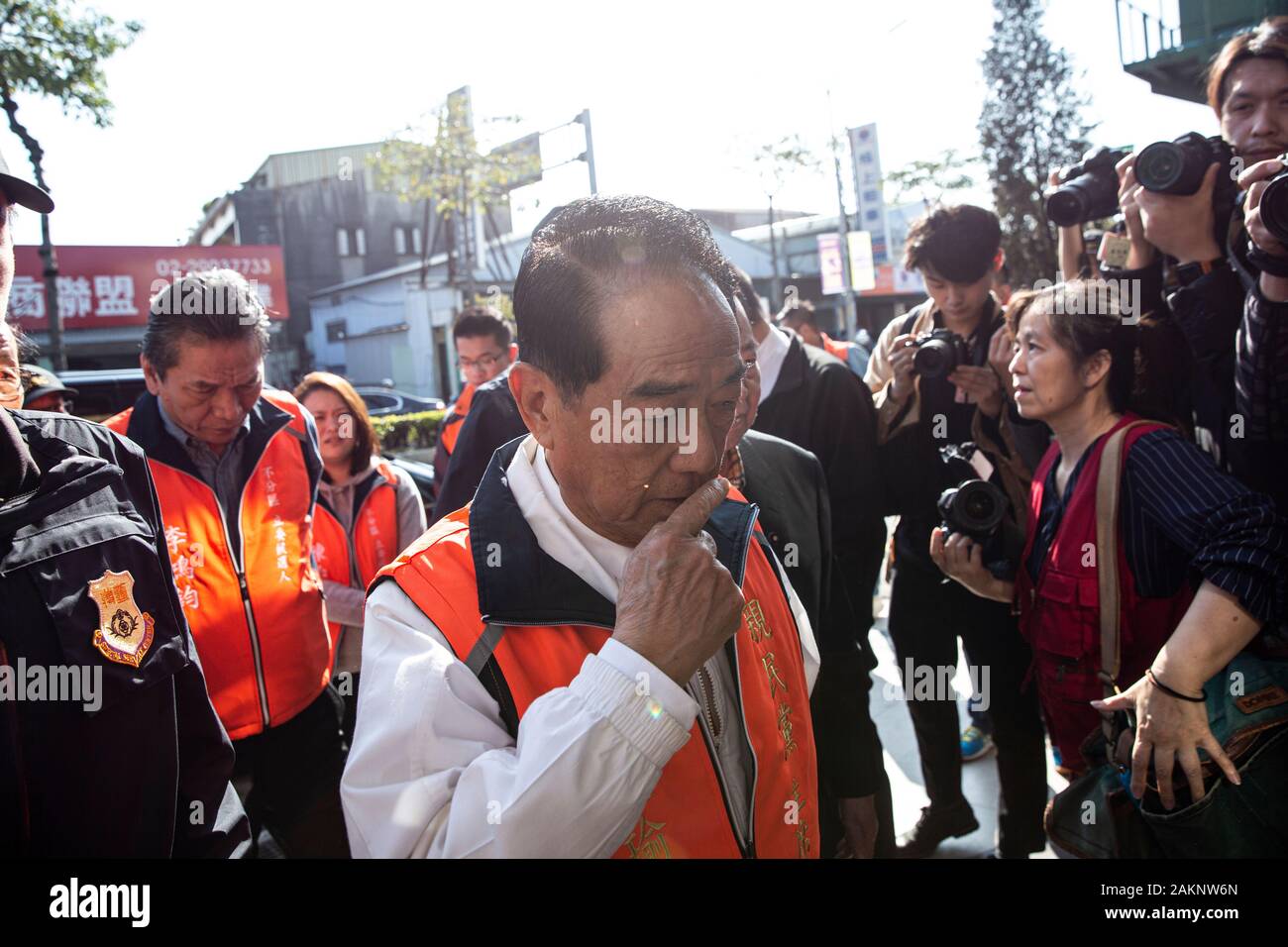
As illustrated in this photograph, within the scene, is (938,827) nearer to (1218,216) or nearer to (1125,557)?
(1125,557)

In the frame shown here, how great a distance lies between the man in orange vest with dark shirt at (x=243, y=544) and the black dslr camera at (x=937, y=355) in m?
1.59

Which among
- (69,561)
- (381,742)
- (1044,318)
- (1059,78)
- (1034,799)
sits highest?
(1059,78)

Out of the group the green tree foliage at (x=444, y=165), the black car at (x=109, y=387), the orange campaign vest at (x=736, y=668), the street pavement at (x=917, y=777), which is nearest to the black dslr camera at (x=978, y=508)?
the street pavement at (x=917, y=777)

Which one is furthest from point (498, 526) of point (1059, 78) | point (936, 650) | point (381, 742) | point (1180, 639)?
point (1059, 78)

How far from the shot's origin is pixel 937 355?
7.68 ft

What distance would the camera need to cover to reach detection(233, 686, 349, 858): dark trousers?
186cm

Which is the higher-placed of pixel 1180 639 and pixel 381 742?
pixel 381 742

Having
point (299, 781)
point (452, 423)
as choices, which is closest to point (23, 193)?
point (299, 781)

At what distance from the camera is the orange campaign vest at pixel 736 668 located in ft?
3.17

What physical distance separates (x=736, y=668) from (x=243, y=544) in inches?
47.3

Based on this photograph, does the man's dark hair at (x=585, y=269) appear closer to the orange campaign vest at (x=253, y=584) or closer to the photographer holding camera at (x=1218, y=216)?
the orange campaign vest at (x=253, y=584)

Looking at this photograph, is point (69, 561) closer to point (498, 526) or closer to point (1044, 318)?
point (498, 526)
